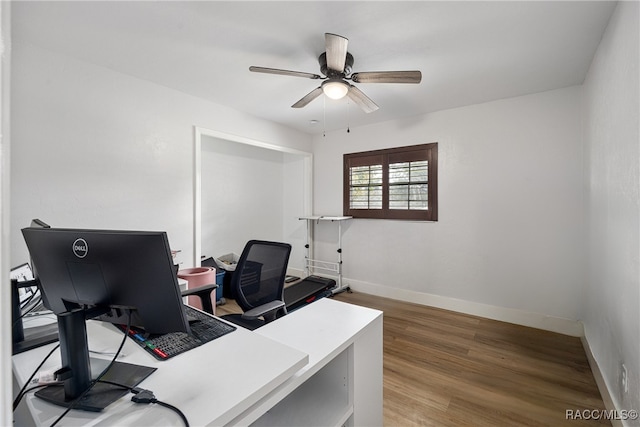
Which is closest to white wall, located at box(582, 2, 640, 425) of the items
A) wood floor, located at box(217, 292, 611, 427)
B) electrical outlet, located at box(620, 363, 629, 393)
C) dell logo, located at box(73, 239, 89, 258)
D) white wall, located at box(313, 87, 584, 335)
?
electrical outlet, located at box(620, 363, 629, 393)

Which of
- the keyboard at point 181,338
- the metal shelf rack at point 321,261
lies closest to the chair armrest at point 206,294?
the keyboard at point 181,338

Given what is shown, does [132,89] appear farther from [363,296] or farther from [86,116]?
[363,296]

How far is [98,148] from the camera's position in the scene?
2.39 metres

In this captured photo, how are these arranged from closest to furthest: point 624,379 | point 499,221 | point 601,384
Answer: point 624,379
point 601,384
point 499,221

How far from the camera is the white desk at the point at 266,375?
0.74 metres

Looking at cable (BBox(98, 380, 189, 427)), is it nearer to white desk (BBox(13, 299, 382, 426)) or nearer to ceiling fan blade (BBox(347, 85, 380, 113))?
white desk (BBox(13, 299, 382, 426))

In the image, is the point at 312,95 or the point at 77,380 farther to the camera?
the point at 312,95

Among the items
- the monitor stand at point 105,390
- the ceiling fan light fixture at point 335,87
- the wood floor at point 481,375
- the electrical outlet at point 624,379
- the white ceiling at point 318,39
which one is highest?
the white ceiling at point 318,39

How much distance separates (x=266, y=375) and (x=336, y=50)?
1838 millimetres

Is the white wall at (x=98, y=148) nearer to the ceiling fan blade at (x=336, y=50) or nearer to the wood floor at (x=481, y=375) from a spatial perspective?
the ceiling fan blade at (x=336, y=50)

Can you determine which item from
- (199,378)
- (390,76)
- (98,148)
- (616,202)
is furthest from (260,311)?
(616,202)

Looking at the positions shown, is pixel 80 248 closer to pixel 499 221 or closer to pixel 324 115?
pixel 324 115

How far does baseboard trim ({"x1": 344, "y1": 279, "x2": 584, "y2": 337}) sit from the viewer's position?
9.09ft

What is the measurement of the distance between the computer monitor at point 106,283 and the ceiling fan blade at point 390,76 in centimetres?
187
